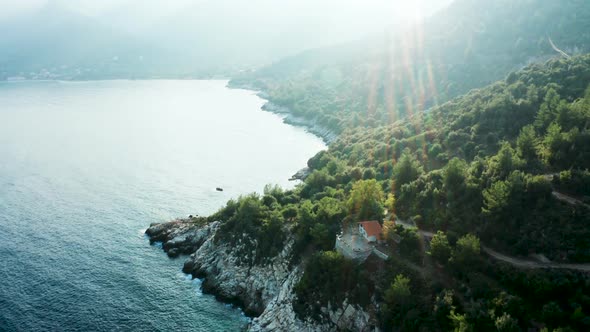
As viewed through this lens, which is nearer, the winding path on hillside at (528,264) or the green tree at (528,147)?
the winding path on hillside at (528,264)

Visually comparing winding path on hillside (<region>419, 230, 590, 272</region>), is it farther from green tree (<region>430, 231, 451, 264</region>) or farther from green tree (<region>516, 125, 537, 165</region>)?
green tree (<region>516, 125, 537, 165</region>)

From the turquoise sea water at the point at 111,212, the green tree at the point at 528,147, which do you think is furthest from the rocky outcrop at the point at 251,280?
the green tree at the point at 528,147

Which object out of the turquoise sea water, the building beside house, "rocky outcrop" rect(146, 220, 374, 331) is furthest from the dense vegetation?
the turquoise sea water

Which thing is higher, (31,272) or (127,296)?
(31,272)

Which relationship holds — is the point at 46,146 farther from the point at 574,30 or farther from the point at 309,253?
the point at 574,30

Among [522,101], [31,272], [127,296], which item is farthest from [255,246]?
[522,101]

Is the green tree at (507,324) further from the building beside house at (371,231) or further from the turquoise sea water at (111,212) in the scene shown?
the turquoise sea water at (111,212)
